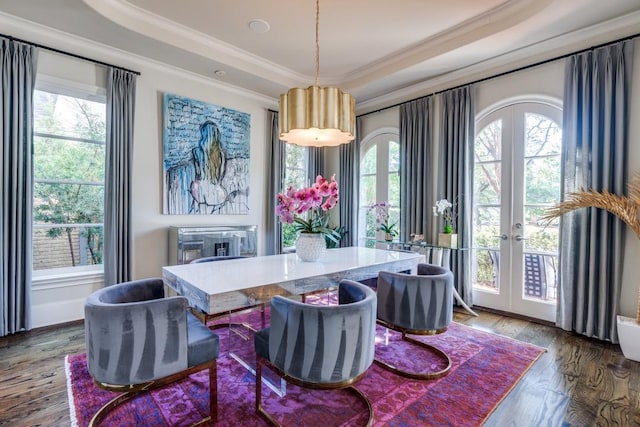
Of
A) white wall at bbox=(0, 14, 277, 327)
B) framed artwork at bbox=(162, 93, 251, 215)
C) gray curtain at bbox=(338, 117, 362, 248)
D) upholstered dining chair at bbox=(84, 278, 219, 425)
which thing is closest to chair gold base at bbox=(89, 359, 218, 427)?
upholstered dining chair at bbox=(84, 278, 219, 425)

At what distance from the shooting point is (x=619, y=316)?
278 cm

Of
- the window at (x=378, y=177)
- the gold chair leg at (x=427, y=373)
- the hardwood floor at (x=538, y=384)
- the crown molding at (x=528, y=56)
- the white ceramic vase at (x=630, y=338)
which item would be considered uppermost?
the crown molding at (x=528, y=56)

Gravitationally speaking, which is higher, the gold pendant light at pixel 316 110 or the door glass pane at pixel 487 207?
the gold pendant light at pixel 316 110

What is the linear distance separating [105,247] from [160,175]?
39.7 inches

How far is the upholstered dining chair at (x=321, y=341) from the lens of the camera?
1552mm

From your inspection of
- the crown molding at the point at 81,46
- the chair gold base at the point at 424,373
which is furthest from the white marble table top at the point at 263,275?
the crown molding at the point at 81,46

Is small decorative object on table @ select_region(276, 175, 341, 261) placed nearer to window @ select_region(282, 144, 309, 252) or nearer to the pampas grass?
the pampas grass

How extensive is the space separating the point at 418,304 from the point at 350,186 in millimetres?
3211

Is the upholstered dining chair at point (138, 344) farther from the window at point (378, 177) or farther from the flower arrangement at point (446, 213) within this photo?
the window at point (378, 177)

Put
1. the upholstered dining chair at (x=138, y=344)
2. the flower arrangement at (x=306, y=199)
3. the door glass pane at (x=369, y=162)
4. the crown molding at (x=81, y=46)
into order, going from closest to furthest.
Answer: the upholstered dining chair at (x=138, y=344) → the flower arrangement at (x=306, y=199) → the crown molding at (x=81, y=46) → the door glass pane at (x=369, y=162)

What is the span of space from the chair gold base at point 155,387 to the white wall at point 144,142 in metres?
1.95

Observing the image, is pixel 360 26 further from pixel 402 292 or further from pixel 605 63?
pixel 402 292

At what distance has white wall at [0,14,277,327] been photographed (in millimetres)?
3172

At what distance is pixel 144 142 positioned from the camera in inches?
148
